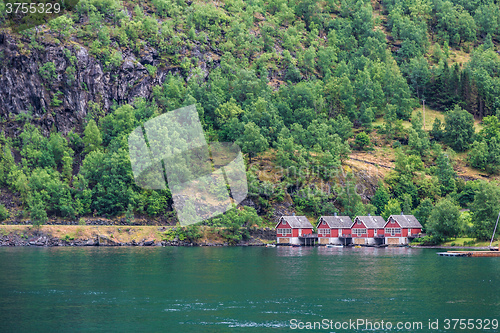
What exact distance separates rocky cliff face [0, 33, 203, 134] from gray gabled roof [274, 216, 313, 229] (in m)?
55.5

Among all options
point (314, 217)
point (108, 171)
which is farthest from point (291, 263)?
point (108, 171)

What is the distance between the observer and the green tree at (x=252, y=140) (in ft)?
441

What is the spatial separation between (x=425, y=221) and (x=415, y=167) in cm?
2234

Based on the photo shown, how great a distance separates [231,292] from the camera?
5431 cm

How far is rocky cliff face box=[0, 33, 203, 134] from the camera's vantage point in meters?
140

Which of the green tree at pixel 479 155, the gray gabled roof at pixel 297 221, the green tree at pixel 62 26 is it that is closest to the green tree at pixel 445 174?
the green tree at pixel 479 155

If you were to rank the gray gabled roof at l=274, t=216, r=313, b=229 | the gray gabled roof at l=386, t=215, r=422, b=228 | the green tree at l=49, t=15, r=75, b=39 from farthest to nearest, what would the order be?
the green tree at l=49, t=15, r=75, b=39, the gray gabled roof at l=274, t=216, r=313, b=229, the gray gabled roof at l=386, t=215, r=422, b=228

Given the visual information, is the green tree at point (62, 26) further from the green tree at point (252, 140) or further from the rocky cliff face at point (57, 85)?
the green tree at point (252, 140)

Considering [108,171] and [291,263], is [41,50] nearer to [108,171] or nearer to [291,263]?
[108,171]

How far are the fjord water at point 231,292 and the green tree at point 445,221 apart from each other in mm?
20637

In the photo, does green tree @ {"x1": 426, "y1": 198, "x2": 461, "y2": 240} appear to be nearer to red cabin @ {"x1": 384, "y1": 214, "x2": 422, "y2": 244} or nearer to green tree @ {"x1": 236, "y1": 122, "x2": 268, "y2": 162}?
red cabin @ {"x1": 384, "y1": 214, "x2": 422, "y2": 244}

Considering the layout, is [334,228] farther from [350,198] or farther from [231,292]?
[231,292]

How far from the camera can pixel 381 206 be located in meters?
126

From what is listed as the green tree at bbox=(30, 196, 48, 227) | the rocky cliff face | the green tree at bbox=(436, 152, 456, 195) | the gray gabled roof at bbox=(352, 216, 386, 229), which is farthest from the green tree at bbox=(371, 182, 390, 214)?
the green tree at bbox=(30, 196, 48, 227)
